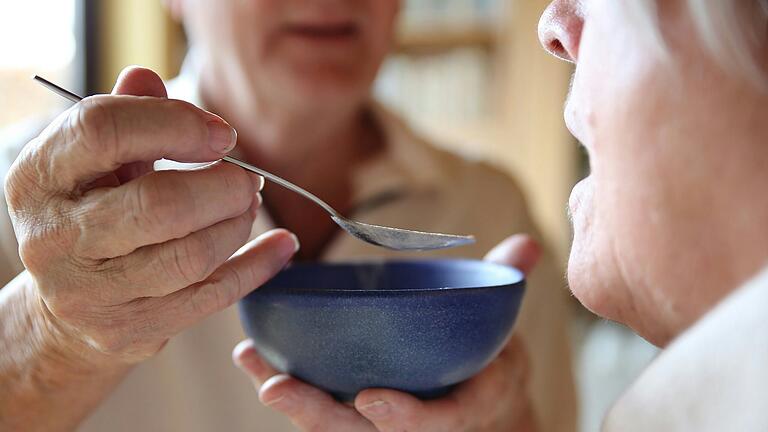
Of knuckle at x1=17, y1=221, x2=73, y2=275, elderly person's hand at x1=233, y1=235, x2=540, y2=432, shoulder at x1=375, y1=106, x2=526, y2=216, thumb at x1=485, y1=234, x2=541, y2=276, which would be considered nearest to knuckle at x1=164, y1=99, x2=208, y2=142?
knuckle at x1=17, y1=221, x2=73, y2=275

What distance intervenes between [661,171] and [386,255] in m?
0.73

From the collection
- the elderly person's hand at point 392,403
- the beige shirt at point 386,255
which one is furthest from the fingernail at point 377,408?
the beige shirt at point 386,255

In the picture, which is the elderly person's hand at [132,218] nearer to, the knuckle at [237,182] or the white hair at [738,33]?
the knuckle at [237,182]

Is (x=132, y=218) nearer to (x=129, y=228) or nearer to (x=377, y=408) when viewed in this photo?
(x=129, y=228)

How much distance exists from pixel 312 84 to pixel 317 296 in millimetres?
593

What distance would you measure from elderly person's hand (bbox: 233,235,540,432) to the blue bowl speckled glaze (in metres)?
0.01

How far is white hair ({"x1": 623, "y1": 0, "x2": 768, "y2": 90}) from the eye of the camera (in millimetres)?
421

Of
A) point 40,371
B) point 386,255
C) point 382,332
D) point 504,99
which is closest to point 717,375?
point 382,332

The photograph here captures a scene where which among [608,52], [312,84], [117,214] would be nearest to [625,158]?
[608,52]

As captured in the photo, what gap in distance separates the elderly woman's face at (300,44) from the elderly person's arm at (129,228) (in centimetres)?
50

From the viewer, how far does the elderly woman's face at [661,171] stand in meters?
0.43

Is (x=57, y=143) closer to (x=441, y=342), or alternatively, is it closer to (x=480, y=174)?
(x=441, y=342)

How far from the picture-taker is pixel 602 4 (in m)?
0.51

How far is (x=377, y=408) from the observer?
605mm
